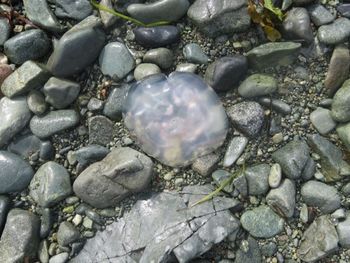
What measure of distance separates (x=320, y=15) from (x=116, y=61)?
1.43 metres

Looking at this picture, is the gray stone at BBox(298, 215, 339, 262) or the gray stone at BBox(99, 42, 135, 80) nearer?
the gray stone at BBox(298, 215, 339, 262)

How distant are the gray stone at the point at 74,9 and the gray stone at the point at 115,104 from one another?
1.98 ft

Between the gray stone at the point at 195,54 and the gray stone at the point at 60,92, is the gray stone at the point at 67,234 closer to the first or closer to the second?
the gray stone at the point at 60,92

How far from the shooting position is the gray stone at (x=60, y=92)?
3225 millimetres

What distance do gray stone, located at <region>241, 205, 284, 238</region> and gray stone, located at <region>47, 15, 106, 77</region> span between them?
153cm

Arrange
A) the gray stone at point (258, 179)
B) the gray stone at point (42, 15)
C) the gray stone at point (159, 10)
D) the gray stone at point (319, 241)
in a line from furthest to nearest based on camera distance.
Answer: the gray stone at point (42, 15) < the gray stone at point (159, 10) < the gray stone at point (258, 179) < the gray stone at point (319, 241)

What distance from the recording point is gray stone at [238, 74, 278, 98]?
10.5 feet

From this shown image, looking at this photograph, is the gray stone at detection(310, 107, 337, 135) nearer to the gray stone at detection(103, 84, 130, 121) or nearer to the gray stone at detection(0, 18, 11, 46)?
the gray stone at detection(103, 84, 130, 121)

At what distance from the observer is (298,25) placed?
318 cm

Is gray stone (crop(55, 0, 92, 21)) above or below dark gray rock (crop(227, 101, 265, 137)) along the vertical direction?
above

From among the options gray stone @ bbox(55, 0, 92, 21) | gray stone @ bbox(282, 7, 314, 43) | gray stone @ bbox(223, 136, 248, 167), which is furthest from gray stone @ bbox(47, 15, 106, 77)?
gray stone @ bbox(282, 7, 314, 43)

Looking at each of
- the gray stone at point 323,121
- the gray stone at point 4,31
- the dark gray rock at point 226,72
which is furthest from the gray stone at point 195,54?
the gray stone at point 4,31

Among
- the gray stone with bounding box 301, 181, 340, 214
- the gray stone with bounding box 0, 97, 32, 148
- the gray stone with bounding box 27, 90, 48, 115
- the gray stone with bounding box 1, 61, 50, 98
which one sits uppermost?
the gray stone with bounding box 1, 61, 50, 98

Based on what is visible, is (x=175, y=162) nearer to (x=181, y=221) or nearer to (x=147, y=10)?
(x=181, y=221)
